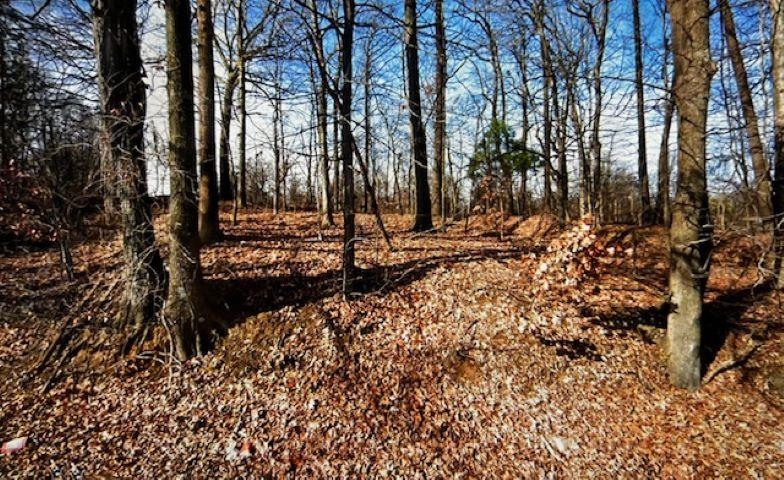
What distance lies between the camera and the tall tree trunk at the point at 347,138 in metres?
5.34

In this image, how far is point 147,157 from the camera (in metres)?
4.69

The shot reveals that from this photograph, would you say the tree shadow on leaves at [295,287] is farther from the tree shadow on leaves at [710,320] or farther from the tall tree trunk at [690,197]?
the tall tree trunk at [690,197]

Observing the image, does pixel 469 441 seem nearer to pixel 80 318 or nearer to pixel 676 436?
pixel 676 436

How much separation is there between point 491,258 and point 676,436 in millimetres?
4020

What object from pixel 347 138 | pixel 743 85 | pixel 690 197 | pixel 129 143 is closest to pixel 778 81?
pixel 690 197

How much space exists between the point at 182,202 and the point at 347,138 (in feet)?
7.97

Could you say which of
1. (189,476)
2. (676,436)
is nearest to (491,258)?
(676,436)

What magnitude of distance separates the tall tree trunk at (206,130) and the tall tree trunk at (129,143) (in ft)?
7.21

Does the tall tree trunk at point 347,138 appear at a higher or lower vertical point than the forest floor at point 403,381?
higher

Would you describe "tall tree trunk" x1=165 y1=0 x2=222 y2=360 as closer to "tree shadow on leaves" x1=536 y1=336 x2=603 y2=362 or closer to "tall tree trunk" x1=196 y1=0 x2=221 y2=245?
"tall tree trunk" x1=196 y1=0 x2=221 y2=245

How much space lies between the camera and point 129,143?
15.5 ft

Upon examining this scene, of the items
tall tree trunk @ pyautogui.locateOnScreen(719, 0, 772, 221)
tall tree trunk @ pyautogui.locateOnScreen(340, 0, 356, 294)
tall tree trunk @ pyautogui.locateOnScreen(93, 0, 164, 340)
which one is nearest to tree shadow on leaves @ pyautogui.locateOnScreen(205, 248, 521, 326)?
tall tree trunk @ pyautogui.locateOnScreen(340, 0, 356, 294)

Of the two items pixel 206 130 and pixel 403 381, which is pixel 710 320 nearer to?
pixel 403 381

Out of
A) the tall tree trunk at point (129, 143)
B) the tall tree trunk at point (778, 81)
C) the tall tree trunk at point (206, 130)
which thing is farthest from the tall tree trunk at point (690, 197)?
the tall tree trunk at point (206, 130)
